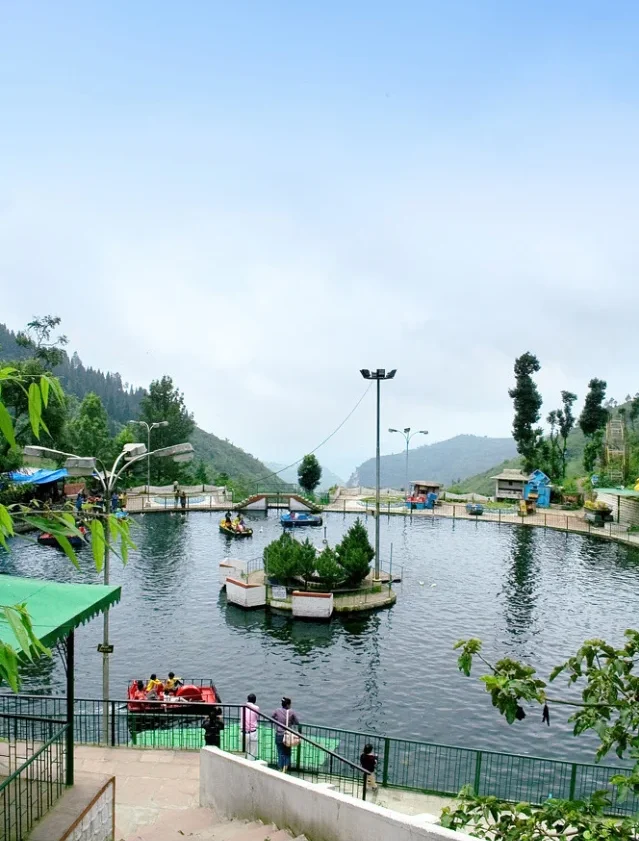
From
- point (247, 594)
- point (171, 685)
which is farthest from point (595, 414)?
point (171, 685)

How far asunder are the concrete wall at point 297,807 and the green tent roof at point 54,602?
3407mm

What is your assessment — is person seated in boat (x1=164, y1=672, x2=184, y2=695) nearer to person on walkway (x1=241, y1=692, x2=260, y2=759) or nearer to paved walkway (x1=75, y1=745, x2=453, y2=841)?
paved walkway (x1=75, y1=745, x2=453, y2=841)

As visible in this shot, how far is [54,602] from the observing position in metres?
8.94

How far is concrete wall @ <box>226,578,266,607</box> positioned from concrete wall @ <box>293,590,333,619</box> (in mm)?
1715

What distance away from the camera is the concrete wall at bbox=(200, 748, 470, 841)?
7.67m

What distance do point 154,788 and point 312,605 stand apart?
47.9 ft

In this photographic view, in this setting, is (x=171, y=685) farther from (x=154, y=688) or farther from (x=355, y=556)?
(x=355, y=556)

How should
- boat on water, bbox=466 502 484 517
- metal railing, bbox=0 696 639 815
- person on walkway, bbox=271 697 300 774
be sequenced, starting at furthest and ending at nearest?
boat on water, bbox=466 502 484 517, person on walkway, bbox=271 697 300 774, metal railing, bbox=0 696 639 815

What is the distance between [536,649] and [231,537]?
23.3 metres

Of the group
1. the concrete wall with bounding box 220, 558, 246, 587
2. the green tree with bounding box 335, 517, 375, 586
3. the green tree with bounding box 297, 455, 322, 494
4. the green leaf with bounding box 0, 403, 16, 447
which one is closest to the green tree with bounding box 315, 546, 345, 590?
the green tree with bounding box 335, 517, 375, 586

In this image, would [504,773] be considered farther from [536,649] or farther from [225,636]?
[225,636]

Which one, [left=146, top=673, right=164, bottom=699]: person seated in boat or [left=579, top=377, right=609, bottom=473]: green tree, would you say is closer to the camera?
[left=146, top=673, right=164, bottom=699]: person seated in boat

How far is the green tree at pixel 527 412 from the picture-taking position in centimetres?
7088

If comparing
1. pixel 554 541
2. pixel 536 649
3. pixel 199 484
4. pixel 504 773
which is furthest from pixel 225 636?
pixel 199 484
